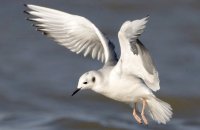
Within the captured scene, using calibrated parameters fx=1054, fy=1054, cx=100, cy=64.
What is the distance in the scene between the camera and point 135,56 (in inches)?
356

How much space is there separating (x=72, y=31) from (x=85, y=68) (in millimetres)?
2657

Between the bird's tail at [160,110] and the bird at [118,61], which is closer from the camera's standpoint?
the bird at [118,61]

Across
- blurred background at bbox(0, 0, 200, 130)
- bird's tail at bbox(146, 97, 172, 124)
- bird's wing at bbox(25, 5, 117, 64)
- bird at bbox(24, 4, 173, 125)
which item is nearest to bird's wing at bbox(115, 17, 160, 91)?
bird at bbox(24, 4, 173, 125)

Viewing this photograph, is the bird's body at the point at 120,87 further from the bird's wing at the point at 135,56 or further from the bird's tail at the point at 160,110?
the bird's tail at the point at 160,110

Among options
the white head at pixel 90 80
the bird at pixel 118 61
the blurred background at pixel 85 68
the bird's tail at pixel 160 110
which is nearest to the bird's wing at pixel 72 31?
the bird at pixel 118 61

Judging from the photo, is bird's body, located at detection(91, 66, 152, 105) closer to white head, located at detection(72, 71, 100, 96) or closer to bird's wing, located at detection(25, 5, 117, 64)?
white head, located at detection(72, 71, 100, 96)

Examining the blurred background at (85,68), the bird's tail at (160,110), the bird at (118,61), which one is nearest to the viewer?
the bird at (118,61)

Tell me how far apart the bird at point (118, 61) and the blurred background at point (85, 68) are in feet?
5.01

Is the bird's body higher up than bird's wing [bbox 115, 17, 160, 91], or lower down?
lower down

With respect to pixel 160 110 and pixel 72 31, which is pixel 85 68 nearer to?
pixel 72 31

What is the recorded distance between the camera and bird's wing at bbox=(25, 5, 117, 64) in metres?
9.52

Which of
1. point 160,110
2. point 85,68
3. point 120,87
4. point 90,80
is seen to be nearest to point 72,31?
point 90,80

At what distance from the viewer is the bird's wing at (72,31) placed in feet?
31.2

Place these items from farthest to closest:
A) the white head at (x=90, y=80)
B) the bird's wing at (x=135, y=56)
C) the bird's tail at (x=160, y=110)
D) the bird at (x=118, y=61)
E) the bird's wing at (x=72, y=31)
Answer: the bird's wing at (x=72, y=31) → the bird's tail at (x=160, y=110) → the white head at (x=90, y=80) → the bird at (x=118, y=61) → the bird's wing at (x=135, y=56)
